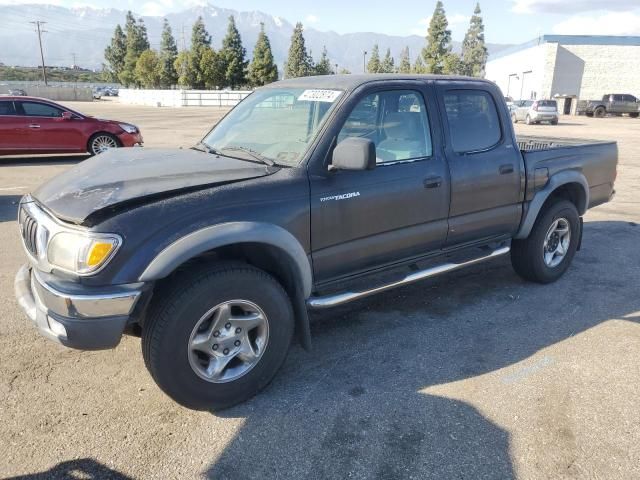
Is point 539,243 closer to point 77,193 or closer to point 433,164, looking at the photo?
point 433,164

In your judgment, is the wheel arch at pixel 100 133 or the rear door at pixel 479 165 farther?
the wheel arch at pixel 100 133

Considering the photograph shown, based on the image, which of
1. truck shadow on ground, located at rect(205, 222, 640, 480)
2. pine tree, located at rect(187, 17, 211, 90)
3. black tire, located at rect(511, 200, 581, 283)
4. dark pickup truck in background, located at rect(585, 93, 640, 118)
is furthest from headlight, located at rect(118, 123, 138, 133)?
pine tree, located at rect(187, 17, 211, 90)

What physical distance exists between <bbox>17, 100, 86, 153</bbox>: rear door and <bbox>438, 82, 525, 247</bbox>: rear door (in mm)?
10923

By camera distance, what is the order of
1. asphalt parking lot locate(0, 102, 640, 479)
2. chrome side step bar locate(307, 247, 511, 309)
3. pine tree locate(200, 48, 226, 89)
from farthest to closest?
pine tree locate(200, 48, 226, 89), chrome side step bar locate(307, 247, 511, 309), asphalt parking lot locate(0, 102, 640, 479)

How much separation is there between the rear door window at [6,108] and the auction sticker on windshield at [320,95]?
429 inches

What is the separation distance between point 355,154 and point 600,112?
44154 mm

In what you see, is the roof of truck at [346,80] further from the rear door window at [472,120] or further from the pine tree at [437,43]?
the pine tree at [437,43]

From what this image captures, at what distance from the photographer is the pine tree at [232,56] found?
195 feet

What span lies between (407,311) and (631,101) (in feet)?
143

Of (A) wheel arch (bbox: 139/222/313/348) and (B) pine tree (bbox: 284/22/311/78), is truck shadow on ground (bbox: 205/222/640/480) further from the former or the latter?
(B) pine tree (bbox: 284/22/311/78)

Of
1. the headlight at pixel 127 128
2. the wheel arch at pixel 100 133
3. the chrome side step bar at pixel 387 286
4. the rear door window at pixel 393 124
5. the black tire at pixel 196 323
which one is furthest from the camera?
the headlight at pixel 127 128

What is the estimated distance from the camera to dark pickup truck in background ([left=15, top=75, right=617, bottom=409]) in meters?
2.62

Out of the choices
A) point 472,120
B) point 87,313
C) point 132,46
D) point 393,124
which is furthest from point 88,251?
point 132,46

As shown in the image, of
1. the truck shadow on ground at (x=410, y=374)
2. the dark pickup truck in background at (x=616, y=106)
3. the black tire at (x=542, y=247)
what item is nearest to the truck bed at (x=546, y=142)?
the black tire at (x=542, y=247)
